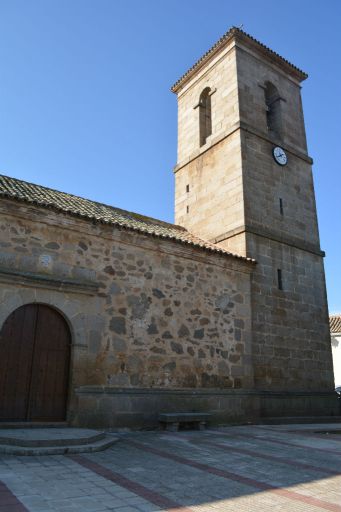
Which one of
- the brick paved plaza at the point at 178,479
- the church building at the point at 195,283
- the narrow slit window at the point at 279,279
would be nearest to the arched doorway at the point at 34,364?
the church building at the point at 195,283

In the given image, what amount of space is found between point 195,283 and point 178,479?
5.57m

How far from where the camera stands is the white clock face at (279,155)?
13.1 m

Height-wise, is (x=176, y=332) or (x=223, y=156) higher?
(x=223, y=156)

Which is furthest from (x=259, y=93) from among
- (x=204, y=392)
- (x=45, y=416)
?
(x=45, y=416)

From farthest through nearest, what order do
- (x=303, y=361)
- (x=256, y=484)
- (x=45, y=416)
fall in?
(x=303, y=361), (x=45, y=416), (x=256, y=484)

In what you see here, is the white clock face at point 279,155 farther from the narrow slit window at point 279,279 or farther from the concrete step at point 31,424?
the concrete step at point 31,424

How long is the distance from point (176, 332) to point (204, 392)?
57.7 inches

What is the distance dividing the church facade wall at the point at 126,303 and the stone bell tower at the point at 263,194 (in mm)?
1157

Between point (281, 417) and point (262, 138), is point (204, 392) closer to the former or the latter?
point (281, 417)

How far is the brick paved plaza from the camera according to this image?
3.47m

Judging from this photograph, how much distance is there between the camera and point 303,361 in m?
11.3

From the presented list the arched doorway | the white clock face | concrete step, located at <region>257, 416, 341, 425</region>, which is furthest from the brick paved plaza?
the white clock face

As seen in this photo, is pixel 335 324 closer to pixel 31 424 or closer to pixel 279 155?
pixel 279 155

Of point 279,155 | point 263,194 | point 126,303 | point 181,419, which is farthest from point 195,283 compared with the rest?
point 279,155
